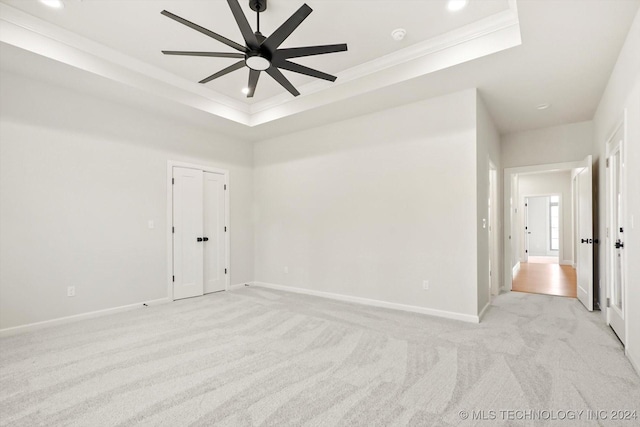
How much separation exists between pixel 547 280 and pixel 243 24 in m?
7.42

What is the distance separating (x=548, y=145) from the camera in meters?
5.43

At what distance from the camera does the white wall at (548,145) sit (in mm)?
5145

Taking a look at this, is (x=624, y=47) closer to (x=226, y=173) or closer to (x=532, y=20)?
(x=532, y=20)

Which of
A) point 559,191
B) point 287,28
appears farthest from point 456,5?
point 559,191

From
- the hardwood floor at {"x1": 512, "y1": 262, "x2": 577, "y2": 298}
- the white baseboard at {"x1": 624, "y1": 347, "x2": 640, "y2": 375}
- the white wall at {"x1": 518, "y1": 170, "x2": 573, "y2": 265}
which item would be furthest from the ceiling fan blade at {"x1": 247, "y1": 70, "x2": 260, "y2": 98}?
the white wall at {"x1": 518, "y1": 170, "x2": 573, "y2": 265}

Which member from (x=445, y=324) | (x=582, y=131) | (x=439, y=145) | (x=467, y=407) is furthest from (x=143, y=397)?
(x=582, y=131)

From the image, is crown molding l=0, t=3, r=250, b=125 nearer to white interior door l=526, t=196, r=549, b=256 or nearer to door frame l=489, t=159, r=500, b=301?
door frame l=489, t=159, r=500, b=301

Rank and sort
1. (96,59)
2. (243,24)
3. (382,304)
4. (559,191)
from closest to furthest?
(243,24) → (96,59) → (382,304) → (559,191)

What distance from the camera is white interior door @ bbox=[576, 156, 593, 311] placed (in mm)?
4355

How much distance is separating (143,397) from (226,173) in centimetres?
427

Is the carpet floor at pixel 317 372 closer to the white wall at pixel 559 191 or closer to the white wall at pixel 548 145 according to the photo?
the white wall at pixel 548 145

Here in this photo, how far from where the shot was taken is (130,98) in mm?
4227

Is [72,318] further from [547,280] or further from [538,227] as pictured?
[538,227]

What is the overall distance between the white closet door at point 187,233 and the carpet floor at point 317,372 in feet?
3.54
